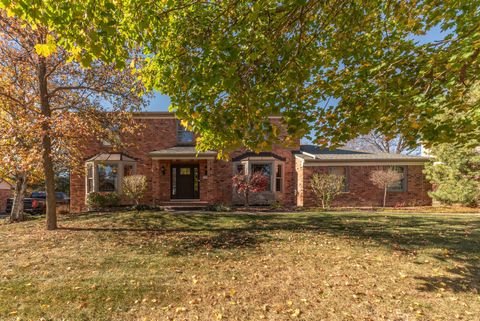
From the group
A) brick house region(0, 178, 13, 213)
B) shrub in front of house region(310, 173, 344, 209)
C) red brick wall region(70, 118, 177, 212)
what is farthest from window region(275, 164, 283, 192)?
brick house region(0, 178, 13, 213)

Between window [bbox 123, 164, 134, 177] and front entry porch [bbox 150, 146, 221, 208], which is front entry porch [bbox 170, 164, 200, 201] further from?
window [bbox 123, 164, 134, 177]

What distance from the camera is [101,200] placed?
1504 cm

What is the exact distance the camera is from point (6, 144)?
8.38 meters

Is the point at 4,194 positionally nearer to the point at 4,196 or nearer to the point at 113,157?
the point at 4,196

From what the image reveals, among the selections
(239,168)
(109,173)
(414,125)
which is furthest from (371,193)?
(109,173)

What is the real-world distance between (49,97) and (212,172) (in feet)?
29.9

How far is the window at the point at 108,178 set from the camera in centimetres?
1625

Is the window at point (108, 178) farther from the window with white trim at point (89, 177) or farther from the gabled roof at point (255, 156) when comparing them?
the gabled roof at point (255, 156)

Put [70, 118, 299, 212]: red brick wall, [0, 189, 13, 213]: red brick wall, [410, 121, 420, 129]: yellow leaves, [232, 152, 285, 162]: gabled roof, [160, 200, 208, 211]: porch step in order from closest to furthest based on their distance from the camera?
[410, 121, 420, 129]: yellow leaves < [160, 200, 208, 211]: porch step < [232, 152, 285, 162]: gabled roof < [70, 118, 299, 212]: red brick wall < [0, 189, 13, 213]: red brick wall

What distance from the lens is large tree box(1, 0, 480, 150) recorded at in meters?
4.48

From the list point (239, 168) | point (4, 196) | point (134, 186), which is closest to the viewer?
point (134, 186)

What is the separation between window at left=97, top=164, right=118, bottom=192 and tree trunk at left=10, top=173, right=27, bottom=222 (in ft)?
13.9

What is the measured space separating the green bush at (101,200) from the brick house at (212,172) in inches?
31.4

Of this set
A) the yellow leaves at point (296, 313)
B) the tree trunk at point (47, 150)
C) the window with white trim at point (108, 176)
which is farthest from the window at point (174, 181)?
the yellow leaves at point (296, 313)
